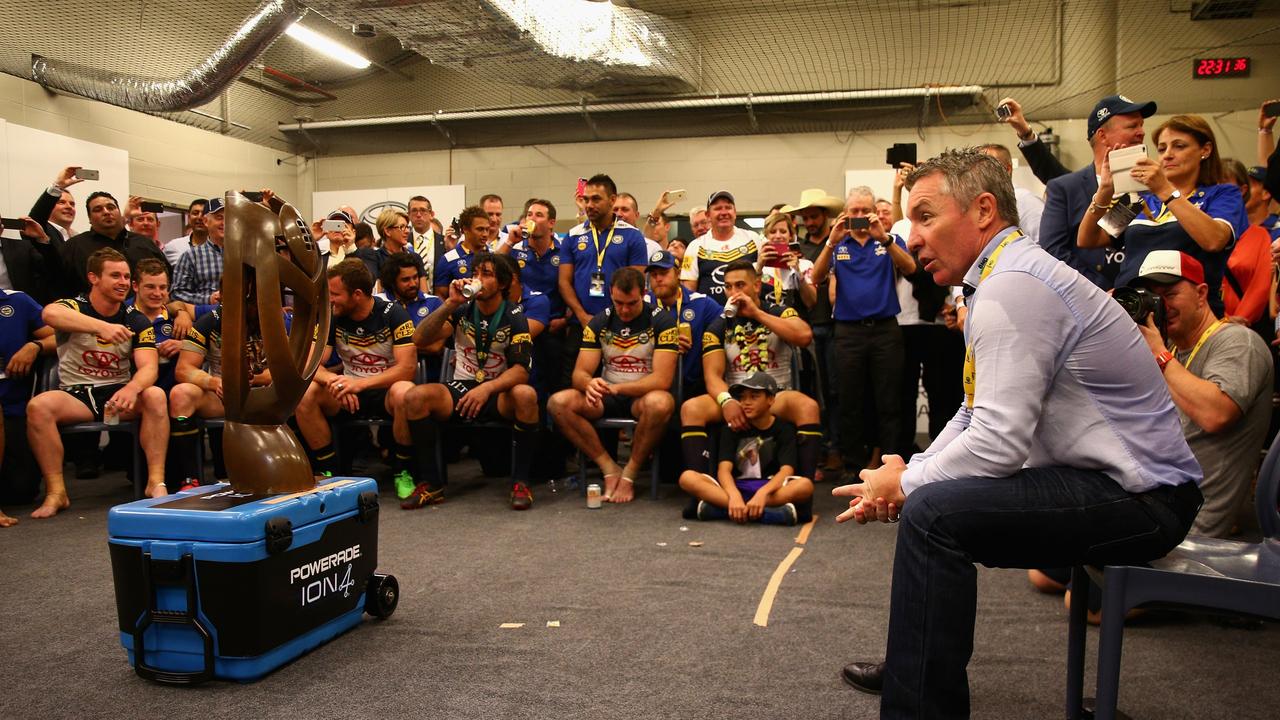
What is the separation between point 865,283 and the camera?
4594 millimetres

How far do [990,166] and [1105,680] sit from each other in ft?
3.07

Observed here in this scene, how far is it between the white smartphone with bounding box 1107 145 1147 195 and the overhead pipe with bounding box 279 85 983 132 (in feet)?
18.8

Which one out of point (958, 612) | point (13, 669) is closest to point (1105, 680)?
point (958, 612)

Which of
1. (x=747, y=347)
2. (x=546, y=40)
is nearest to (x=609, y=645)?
(x=747, y=347)

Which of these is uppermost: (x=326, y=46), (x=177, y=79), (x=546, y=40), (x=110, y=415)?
(x=326, y=46)

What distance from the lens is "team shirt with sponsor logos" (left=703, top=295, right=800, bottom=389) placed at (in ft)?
14.3

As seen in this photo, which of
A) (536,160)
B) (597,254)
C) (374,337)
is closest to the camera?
(374,337)

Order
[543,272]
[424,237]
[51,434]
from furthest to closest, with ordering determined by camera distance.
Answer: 1. [424,237]
2. [543,272]
3. [51,434]

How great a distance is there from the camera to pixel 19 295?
4340 mm

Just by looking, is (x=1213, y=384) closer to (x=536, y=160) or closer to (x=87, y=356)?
(x=87, y=356)

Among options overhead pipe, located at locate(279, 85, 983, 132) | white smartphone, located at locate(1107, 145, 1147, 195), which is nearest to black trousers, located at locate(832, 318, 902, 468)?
white smartphone, located at locate(1107, 145, 1147, 195)

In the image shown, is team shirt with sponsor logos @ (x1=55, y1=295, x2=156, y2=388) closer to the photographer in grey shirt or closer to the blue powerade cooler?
the blue powerade cooler

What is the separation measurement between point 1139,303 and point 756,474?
2042 millimetres

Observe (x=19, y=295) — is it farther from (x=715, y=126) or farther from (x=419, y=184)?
(x=715, y=126)
